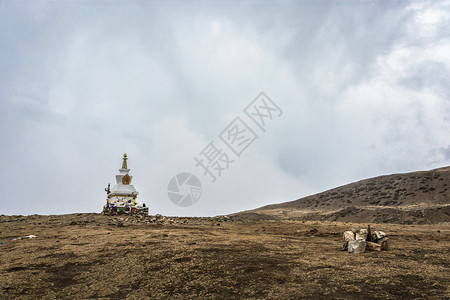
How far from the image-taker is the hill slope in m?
28.2

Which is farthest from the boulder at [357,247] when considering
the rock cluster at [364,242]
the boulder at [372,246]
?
the boulder at [372,246]

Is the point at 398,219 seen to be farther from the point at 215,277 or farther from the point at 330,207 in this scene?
the point at 215,277

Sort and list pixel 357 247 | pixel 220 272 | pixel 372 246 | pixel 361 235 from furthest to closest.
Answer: pixel 361 235 < pixel 372 246 < pixel 357 247 < pixel 220 272

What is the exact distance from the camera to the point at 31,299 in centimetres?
579

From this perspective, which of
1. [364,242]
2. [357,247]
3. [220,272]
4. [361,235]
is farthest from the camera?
[361,235]

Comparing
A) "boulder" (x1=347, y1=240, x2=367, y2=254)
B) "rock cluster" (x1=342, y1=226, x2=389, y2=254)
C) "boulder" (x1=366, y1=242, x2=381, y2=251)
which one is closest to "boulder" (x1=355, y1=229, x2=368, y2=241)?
"rock cluster" (x1=342, y1=226, x2=389, y2=254)

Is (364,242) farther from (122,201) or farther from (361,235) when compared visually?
(122,201)

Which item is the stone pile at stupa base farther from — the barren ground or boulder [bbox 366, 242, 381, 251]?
boulder [bbox 366, 242, 381, 251]

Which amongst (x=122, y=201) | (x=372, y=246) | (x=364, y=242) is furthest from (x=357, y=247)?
(x=122, y=201)

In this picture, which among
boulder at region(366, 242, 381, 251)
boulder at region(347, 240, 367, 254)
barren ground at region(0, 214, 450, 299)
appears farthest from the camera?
boulder at region(366, 242, 381, 251)

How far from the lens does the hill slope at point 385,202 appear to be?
2825 centimetres

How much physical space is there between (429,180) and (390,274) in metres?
48.1

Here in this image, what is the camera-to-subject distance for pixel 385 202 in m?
42.5

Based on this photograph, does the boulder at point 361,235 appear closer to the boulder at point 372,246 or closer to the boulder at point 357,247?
the boulder at point 372,246
